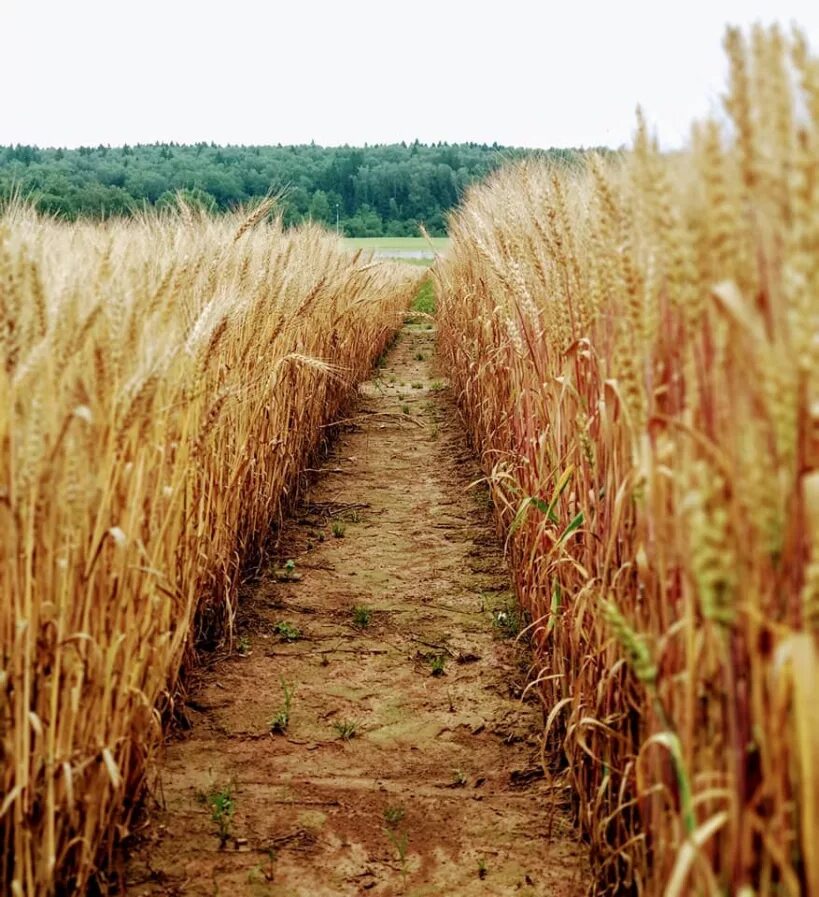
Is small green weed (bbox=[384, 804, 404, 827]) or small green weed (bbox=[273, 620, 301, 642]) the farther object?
small green weed (bbox=[273, 620, 301, 642])

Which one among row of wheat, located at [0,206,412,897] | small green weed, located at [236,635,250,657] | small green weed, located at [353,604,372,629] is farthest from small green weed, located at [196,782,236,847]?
small green weed, located at [353,604,372,629]

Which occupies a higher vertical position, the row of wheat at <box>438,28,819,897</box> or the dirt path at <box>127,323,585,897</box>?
the row of wheat at <box>438,28,819,897</box>

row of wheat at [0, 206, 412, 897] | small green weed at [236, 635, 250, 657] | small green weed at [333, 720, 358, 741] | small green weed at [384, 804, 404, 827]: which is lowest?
small green weed at [384, 804, 404, 827]

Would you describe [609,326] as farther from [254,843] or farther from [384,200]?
[384,200]

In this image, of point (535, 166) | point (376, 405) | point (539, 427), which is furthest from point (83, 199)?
point (539, 427)

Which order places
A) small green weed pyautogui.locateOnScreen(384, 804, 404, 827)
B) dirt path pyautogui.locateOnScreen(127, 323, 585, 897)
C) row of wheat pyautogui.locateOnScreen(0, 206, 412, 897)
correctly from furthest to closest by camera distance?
small green weed pyautogui.locateOnScreen(384, 804, 404, 827)
dirt path pyautogui.locateOnScreen(127, 323, 585, 897)
row of wheat pyautogui.locateOnScreen(0, 206, 412, 897)

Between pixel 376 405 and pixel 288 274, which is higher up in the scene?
pixel 288 274

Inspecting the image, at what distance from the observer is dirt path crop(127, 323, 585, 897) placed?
205cm

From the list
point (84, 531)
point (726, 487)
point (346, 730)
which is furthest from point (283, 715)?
point (726, 487)

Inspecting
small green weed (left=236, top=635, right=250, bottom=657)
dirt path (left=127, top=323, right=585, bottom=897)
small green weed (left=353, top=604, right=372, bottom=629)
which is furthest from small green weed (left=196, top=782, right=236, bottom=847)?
small green weed (left=353, top=604, right=372, bottom=629)

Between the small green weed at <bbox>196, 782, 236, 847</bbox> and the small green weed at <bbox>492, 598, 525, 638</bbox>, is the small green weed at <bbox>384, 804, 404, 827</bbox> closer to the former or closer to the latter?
the small green weed at <bbox>196, 782, 236, 847</bbox>

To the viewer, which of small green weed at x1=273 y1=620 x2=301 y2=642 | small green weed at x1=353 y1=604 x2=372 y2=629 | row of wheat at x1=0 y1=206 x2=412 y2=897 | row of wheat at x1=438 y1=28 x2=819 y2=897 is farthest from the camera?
small green weed at x1=353 y1=604 x2=372 y2=629

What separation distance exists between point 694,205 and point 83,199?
49.5 feet

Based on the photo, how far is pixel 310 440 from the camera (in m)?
5.35
